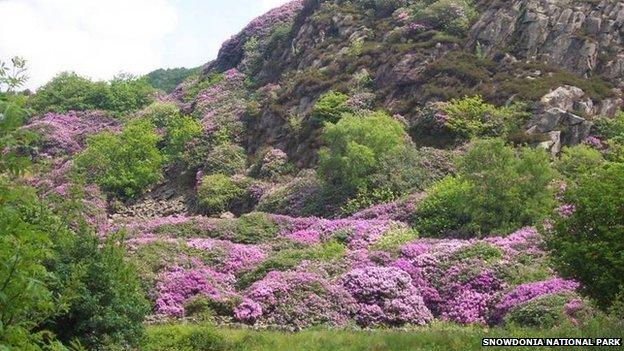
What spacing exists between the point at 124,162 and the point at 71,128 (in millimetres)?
18309

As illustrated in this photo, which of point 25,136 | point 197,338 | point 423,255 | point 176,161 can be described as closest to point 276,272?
point 423,255

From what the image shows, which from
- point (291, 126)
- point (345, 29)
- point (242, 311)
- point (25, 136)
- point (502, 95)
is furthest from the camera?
point (345, 29)

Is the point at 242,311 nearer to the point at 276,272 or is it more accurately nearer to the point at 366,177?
the point at 276,272

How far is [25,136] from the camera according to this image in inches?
236

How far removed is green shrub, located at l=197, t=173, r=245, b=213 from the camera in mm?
38531

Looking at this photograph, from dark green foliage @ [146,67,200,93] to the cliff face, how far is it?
6234cm

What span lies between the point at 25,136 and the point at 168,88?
347 feet

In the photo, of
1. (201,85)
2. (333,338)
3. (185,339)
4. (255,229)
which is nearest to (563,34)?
(255,229)

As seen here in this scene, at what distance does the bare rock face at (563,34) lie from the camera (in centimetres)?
4053

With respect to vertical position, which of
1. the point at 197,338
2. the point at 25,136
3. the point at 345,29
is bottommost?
the point at 197,338

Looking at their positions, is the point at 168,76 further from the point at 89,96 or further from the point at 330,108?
the point at 330,108

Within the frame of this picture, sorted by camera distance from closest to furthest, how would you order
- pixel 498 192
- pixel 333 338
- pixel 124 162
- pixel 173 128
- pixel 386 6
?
pixel 333 338 < pixel 498 192 < pixel 124 162 < pixel 173 128 < pixel 386 6

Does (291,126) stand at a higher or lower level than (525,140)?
higher

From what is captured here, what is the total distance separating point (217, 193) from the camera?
1545 inches
